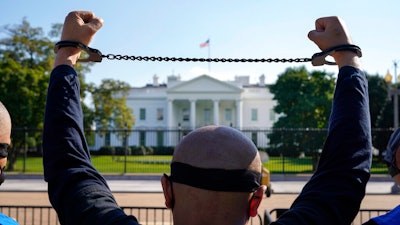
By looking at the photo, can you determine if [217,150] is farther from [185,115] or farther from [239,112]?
[185,115]

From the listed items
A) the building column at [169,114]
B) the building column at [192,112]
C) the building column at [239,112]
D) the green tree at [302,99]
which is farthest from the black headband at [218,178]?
the building column at [169,114]

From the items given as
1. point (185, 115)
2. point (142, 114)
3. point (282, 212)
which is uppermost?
point (142, 114)

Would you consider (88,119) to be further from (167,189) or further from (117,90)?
(167,189)

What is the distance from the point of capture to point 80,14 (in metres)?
1.86

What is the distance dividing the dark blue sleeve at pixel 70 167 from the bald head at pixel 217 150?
26 centimetres

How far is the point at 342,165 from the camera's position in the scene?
162 cm

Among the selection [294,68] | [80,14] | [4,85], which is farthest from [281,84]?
[80,14]

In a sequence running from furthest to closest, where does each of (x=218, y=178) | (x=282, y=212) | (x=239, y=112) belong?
(x=239, y=112) → (x=282, y=212) → (x=218, y=178)

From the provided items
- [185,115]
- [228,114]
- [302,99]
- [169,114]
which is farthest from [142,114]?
[302,99]

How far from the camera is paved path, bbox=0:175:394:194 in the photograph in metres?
20.6

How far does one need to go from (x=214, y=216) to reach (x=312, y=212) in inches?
12.1

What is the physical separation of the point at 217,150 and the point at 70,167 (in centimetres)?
51

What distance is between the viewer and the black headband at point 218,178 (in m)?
1.41

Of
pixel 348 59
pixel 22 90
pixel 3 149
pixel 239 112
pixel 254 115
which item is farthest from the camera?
pixel 254 115
